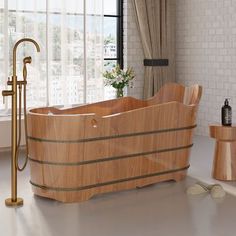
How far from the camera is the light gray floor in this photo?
3.49m

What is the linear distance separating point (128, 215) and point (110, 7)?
429 cm

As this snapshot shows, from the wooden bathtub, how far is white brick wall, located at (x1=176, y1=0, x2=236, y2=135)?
2315mm

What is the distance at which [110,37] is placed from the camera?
747 centimetres

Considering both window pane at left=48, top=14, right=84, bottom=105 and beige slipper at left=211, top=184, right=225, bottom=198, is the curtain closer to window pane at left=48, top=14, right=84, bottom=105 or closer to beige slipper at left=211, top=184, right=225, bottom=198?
window pane at left=48, top=14, right=84, bottom=105

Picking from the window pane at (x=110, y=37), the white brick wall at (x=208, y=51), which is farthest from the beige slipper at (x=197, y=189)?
the window pane at (x=110, y=37)

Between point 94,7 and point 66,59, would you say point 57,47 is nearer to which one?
point 66,59

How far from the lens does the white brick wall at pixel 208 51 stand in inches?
273

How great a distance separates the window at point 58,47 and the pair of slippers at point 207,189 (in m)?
2.84

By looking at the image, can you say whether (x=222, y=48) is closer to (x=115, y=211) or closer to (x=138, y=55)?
(x=138, y=55)

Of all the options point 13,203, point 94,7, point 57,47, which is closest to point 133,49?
point 94,7

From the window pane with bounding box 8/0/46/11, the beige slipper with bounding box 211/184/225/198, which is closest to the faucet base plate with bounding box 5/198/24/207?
the beige slipper with bounding box 211/184/225/198

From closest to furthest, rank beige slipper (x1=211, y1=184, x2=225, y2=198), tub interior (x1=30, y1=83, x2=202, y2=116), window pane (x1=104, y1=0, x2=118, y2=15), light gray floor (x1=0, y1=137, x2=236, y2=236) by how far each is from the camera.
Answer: light gray floor (x1=0, y1=137, x2=236, y2=236) < beige slipper (x1=211, y1=184, x2=225, y2=198) < tub interior (x1=30, y1=83, x2=202, y2=116) < window pane (x1=104, y1=0, x2=118, y2=15)

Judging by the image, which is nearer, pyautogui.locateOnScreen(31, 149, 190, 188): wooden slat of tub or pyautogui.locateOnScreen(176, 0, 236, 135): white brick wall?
pyautogui.locateOnScreen(31, 149, 190, 188): wooden slat of tub

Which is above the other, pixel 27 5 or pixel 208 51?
pixel 27 5
